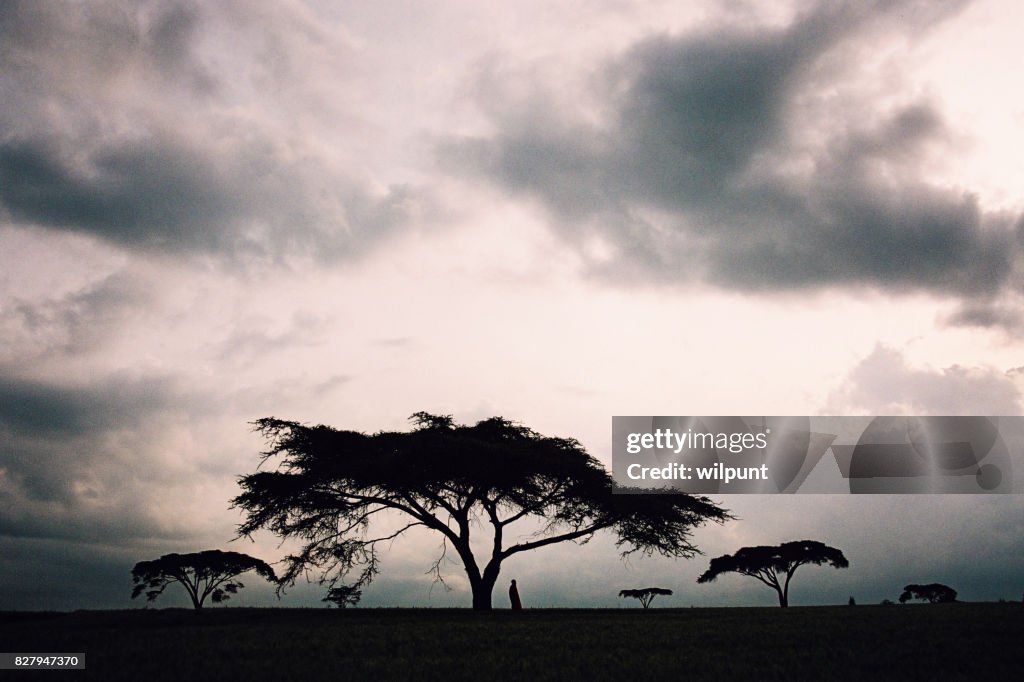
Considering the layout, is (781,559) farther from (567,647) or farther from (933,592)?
(567,647)

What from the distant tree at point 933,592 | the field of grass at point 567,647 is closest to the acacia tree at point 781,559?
the distant tree at point 933,592

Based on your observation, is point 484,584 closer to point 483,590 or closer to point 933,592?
point 483,590

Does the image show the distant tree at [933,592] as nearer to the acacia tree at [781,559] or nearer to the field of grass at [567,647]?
the acacia tree at [781,559]

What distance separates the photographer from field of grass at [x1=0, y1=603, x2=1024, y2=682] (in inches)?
608

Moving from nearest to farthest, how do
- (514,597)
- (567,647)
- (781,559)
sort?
(567,647) → (514,597) → (781,559)

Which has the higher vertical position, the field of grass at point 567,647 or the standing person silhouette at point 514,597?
the field of grass at point 567,647

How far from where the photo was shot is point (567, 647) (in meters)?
18.7

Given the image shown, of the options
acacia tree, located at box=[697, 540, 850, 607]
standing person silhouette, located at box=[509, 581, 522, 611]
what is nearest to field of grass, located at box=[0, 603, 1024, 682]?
standing person silhouette, located at box=[509, 581, 522, 611]

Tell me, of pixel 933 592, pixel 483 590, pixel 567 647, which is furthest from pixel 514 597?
pixel 933 592

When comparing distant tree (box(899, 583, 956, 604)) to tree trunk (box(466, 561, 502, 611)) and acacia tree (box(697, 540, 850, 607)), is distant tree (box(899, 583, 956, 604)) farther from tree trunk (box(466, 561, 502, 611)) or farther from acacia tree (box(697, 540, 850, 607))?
tree trunk (box(466, 561, 502, 611))

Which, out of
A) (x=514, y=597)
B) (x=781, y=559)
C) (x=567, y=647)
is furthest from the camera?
(x=781, y=559)

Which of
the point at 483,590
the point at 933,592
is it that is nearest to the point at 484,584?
the point at 483,590

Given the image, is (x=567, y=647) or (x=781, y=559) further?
(x=781, y=559)

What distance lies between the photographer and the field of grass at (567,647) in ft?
50.6
